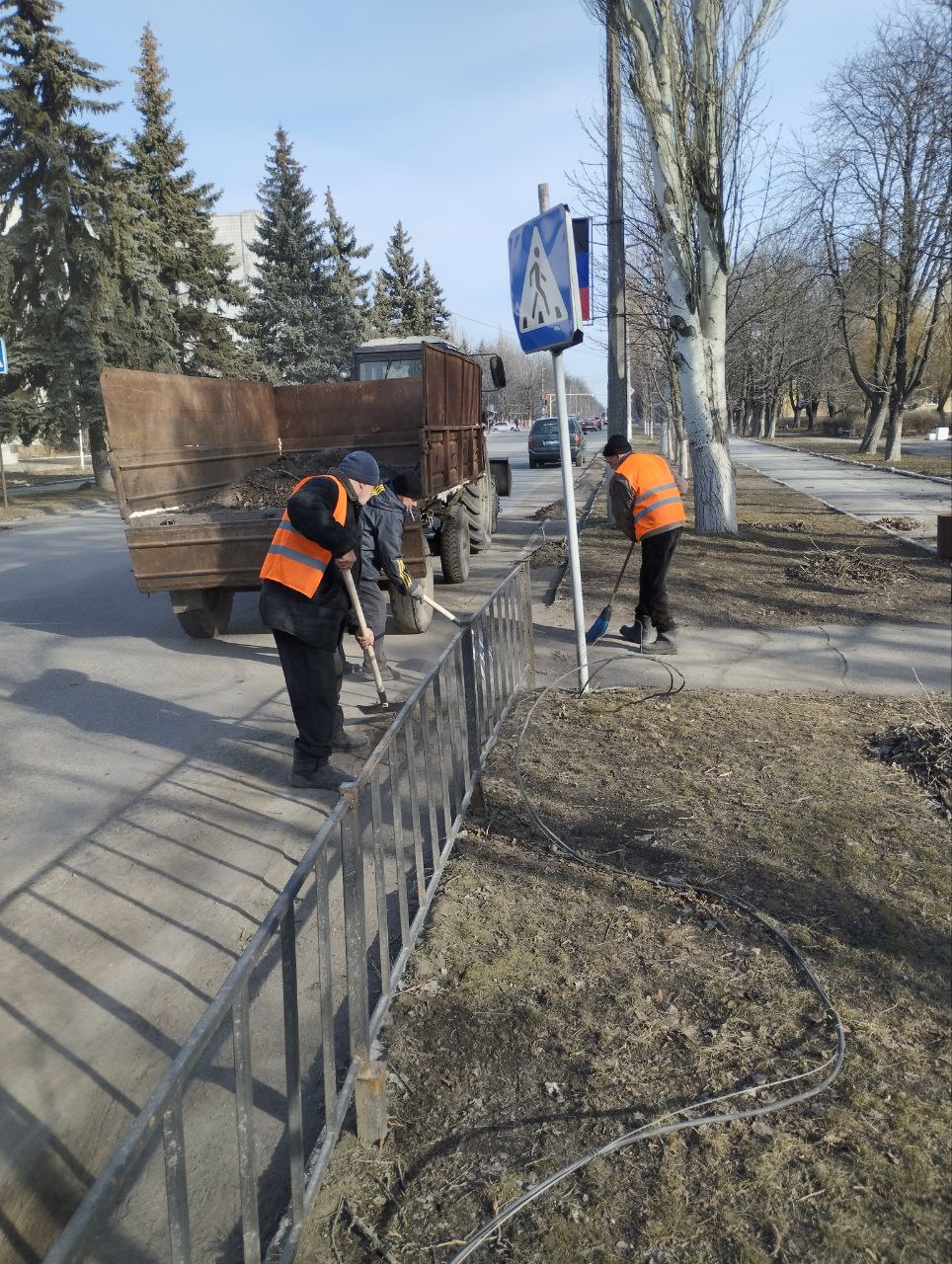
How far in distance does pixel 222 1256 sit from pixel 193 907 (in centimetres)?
174

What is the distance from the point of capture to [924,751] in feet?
16.3

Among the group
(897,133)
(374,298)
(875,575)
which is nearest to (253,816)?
(875,575)

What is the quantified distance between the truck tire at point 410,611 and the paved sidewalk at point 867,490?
23.0ft

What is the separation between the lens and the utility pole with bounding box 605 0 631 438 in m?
13.6

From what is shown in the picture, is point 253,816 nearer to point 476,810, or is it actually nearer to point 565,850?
point 476,810

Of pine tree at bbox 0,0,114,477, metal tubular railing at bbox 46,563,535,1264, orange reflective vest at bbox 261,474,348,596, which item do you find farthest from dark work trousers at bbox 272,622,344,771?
pine tree at bbox 0,0,114,477

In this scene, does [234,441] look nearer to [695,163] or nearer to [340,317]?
[695,163]

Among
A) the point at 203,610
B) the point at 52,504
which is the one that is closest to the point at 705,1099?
the point at 203,610

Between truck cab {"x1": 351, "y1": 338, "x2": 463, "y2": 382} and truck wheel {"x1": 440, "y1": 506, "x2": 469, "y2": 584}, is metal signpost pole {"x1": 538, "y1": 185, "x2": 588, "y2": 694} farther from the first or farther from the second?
truck cab {"x1": 351, "y1": 338, "x2": 463, "y2": 382}

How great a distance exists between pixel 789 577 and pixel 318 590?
6865 millimetres

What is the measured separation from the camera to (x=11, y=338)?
84.2 ft

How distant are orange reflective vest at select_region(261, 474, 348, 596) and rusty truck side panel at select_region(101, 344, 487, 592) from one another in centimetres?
271

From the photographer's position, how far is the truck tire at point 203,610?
8047 mm

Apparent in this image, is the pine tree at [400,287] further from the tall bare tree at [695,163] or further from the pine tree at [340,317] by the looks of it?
the tall bare tree at [695,163]
